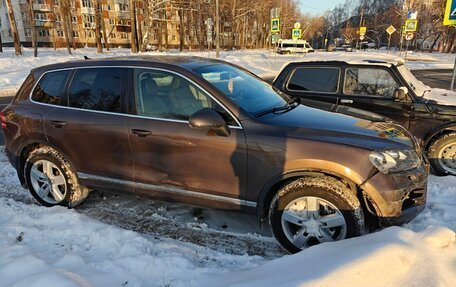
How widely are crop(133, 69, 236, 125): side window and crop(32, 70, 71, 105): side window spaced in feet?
3.47

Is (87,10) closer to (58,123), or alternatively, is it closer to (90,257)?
(58,123)

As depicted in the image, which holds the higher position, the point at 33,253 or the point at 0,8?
the point at 0,8

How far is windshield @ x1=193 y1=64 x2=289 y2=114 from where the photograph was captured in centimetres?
361

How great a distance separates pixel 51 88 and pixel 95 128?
94 cm

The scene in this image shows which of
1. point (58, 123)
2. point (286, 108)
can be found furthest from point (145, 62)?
point (286, 108)

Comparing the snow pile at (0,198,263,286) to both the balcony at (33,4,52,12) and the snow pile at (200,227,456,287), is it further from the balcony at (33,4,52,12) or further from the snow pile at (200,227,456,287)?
the balcony at (33,4,52,12)

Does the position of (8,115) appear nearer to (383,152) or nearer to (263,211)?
(263,211)

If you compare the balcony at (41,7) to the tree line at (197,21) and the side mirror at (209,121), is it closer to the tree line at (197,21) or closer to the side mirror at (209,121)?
the tree line at (197,21)

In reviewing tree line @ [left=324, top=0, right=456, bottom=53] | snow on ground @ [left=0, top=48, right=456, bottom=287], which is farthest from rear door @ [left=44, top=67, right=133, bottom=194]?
tree line @ [left=324, top=0, right=456, bottom=53]

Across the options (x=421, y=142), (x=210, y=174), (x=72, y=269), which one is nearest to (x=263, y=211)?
(x=210, y=174)

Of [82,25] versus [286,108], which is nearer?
[286,108]

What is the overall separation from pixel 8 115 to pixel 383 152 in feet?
14.5

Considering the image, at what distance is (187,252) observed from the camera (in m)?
3.29

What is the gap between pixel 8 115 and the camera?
15.0 ft
